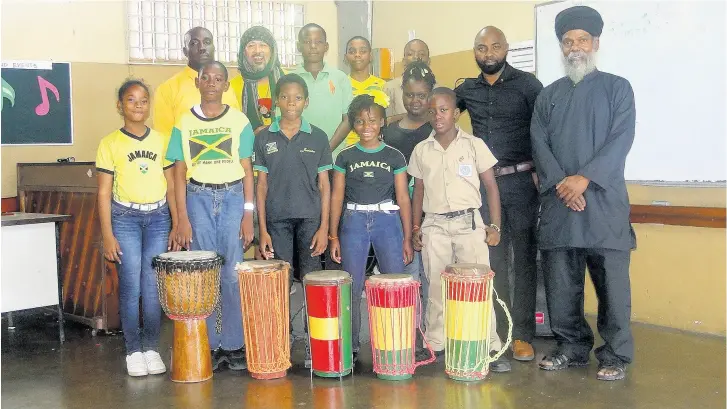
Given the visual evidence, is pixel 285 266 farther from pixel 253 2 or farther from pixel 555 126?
pixel 253 2

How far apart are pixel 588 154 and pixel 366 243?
121cm

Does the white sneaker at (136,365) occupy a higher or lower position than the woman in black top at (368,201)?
lower

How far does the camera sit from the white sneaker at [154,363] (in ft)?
12.9

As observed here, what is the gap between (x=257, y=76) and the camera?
4.41 metres

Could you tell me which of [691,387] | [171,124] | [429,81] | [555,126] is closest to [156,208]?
[171,124]

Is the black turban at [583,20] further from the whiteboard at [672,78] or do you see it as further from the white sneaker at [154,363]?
the white sneaker at [154,363]

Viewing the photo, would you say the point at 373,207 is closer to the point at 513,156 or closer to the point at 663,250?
the point at 513,156

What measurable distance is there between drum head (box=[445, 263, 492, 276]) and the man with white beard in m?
0.39

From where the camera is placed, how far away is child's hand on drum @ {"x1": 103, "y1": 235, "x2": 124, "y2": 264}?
3.80 m

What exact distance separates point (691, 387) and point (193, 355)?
248 centimetres

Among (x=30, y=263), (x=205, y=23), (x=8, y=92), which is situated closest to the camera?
(x=30, y=263)

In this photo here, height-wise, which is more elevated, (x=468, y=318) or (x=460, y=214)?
(x=460, y=214)

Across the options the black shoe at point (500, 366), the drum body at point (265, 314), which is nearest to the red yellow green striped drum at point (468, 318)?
the black shoe at point (500, 366)

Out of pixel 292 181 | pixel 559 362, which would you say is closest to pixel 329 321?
pixel 292 181
